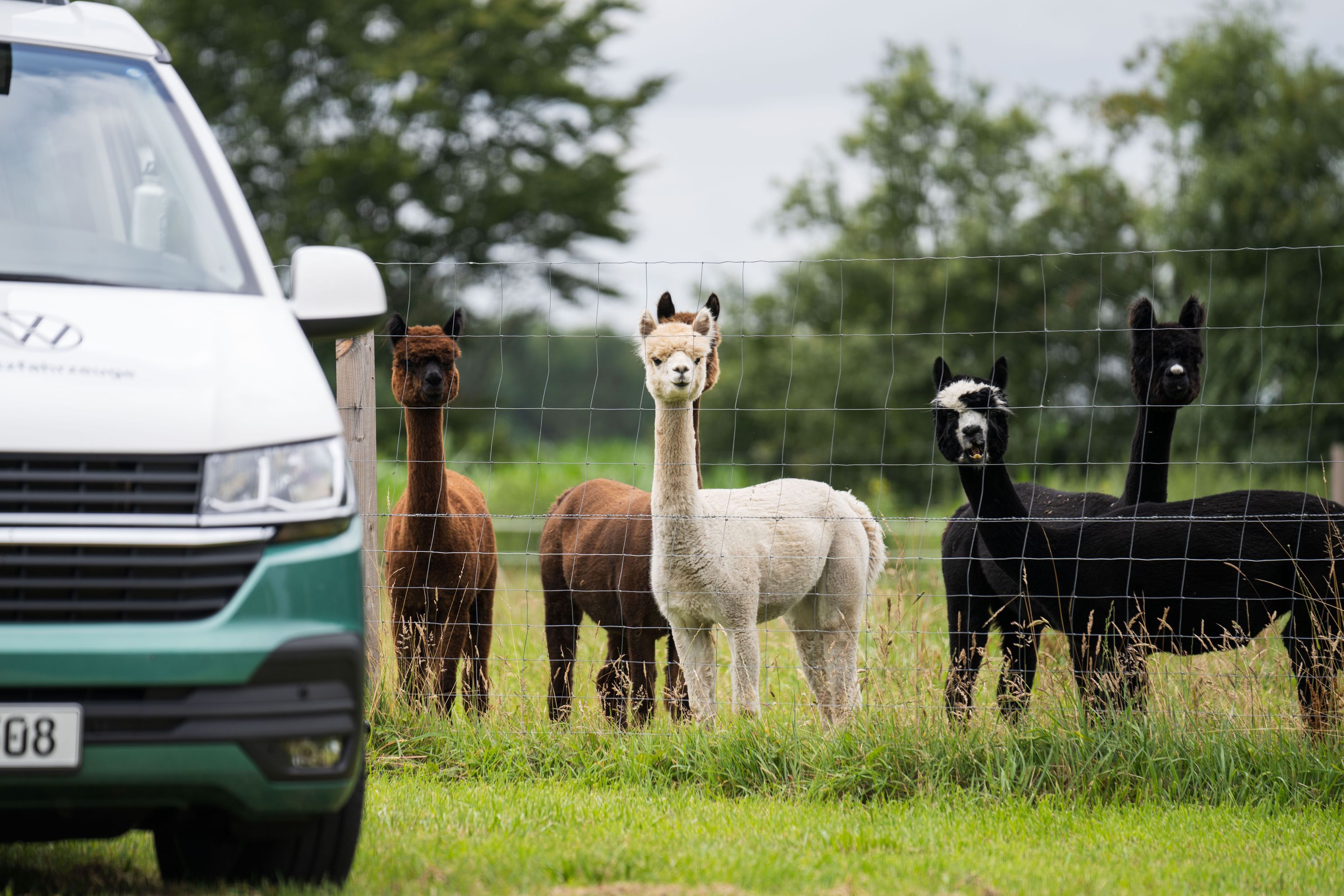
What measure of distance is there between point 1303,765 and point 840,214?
29572 mm

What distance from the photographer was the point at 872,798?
4938 millimetres

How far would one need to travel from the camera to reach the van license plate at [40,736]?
264cm

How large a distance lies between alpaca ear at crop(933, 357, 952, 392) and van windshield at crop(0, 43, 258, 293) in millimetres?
3399

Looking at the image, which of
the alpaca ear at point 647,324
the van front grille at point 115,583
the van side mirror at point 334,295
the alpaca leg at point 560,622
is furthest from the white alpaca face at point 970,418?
the van front grille at point 115,583

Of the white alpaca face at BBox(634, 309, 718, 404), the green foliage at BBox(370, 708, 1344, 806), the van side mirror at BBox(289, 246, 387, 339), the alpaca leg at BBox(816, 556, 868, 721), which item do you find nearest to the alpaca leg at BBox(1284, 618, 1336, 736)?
the green foliage at BBox(370, 708, 1344, 806)

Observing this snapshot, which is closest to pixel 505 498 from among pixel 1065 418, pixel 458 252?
pixel 458 252

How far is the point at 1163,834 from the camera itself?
4.41 meters

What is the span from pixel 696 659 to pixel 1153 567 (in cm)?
202

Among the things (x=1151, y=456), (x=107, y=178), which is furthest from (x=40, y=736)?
(x=1151, y=456)

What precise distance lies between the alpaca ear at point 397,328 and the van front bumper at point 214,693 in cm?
370

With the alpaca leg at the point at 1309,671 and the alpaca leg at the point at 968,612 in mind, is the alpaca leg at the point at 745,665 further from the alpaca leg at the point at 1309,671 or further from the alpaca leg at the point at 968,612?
the alpaca leg at the point at 1309,671

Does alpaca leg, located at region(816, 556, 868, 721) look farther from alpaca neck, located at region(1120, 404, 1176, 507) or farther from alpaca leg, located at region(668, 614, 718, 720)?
alpaca neck, located at region(1120, 404, 1176, 507)

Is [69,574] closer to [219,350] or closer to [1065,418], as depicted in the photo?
[219,350]

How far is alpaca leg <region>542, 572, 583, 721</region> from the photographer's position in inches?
262
